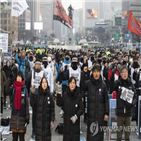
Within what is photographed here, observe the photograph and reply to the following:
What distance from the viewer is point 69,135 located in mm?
6824

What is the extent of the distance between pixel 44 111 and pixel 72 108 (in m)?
0.59

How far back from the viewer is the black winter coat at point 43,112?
690 centimetres

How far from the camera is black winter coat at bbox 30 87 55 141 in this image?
22.6 feet

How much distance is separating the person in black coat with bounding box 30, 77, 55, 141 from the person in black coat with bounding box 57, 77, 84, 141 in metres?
0.26

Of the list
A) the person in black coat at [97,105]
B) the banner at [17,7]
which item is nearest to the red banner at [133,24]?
the banner at [17,7]

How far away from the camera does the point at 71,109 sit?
267 inches

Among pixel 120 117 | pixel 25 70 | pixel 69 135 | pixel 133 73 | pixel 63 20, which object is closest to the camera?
pixel 69 135

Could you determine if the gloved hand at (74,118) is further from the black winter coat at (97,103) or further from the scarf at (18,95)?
the scarf at (18,95)

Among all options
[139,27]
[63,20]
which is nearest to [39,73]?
[63,20]

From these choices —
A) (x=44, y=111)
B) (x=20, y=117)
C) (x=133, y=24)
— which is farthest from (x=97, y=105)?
(x=133, y=24)

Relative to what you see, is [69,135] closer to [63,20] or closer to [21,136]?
[21,136]

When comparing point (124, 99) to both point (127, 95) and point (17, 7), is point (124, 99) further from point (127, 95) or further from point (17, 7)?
point (17, 7)

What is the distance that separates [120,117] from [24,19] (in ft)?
568

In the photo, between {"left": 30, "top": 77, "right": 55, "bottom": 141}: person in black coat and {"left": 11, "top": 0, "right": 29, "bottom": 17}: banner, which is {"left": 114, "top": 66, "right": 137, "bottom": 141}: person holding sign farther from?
{"left": 11, "top": 0, "right": 29, "bottom": 17}: banner
